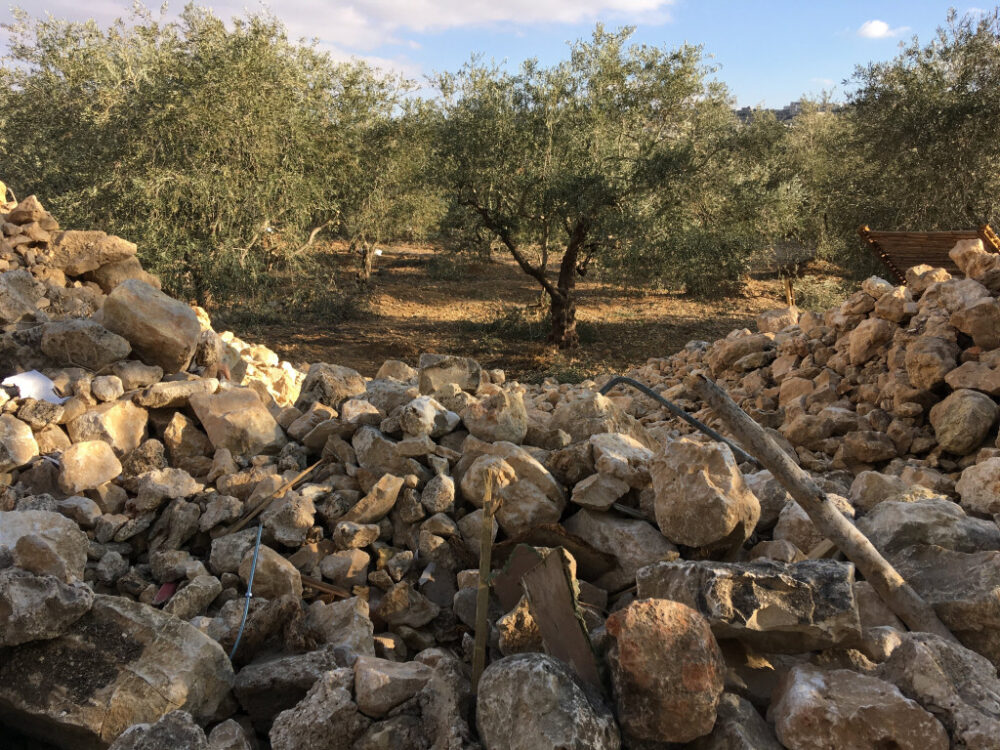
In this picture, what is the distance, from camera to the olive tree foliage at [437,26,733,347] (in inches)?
477

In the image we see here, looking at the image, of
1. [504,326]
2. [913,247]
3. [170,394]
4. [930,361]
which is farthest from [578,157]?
[170,394]

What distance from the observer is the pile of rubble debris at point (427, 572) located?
6.37ft

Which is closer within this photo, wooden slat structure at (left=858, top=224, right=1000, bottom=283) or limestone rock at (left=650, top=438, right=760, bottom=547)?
limestone rock at (left=650, top=438, right=760, bottom=547)

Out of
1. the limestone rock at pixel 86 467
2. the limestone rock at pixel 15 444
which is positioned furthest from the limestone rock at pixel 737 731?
the limestone rock at pixel 15 444

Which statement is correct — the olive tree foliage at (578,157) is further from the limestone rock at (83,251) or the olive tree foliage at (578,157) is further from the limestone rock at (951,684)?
the limestone rock at (951,684)

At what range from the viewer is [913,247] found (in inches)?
342

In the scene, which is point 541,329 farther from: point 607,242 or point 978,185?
point 978,185

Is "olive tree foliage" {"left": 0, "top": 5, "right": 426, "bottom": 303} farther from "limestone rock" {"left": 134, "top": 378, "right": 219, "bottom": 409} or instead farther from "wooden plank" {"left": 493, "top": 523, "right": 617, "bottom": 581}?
"wooden plank" {"left": 493, "top": 523, "right": 617, "bottom": 581}

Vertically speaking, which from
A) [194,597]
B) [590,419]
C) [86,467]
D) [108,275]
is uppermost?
[108,275]

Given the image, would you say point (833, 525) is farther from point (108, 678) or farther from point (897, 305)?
point (897, 305)

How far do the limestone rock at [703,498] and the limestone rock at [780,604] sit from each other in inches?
20.2

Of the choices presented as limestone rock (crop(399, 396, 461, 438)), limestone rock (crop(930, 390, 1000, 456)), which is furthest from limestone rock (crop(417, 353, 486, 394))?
limestone rock (crop(930, 390, 1000, 456))

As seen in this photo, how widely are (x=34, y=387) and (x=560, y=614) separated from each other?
12.9ft

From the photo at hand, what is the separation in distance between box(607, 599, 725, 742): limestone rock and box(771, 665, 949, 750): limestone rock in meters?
0.21
